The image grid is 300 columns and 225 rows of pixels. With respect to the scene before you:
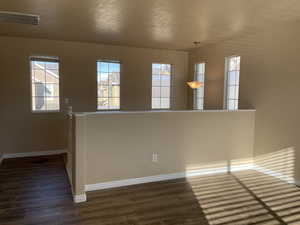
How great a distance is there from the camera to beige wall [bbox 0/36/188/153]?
16.6 feet

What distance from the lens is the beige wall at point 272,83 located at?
3820mm

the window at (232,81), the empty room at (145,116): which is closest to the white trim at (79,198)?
the empty room at (145,116)

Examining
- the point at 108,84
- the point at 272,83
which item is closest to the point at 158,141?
the point at 272,83

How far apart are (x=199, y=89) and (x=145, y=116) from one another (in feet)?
10.4

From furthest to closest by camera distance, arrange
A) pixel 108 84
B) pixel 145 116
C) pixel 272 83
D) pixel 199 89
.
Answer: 1. pixel 199 89
2. pixel 108 84
3. pixel 272 83
4. pixel 145 116

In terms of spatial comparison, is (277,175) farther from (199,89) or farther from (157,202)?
(199,89)

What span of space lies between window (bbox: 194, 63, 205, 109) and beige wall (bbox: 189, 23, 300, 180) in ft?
3.69

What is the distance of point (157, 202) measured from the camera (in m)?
3.12

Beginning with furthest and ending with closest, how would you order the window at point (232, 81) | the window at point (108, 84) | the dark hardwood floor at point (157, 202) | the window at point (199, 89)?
1. the window at point (199, 89)
2. the window at point (108, 84)
3. the window at point (232, 81)
4. the dark hardwood floor at point (157, 202)

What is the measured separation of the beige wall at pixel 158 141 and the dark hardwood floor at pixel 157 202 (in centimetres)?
29

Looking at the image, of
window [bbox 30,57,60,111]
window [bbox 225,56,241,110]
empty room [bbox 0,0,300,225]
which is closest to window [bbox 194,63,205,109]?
empty room [bbox 0,0,300,225]

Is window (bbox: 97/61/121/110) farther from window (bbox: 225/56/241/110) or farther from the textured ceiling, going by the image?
window (bbox: 225/56/241/110)

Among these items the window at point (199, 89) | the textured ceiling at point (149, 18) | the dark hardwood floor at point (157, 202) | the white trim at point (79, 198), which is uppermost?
the textured ceiling at point (149, 18)

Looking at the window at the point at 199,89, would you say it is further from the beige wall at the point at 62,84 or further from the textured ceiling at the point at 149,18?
the textured ceiling at the point at 149,18
